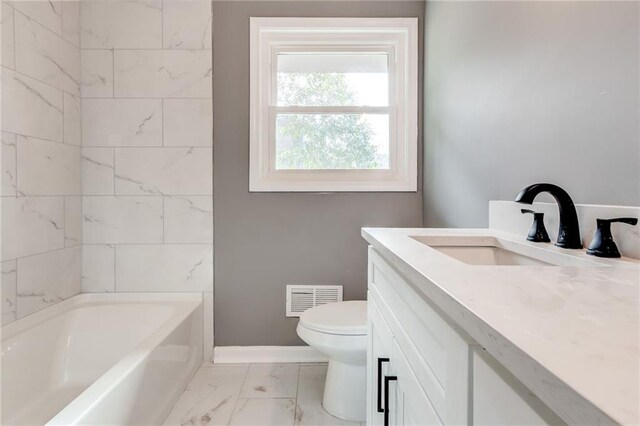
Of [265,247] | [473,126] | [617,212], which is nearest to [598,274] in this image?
[617,212]

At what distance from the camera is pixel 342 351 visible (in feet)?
5.08

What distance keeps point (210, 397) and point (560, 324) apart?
1.85 meters

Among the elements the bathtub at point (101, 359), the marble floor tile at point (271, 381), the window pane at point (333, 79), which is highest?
the window pane at point (333, 79)

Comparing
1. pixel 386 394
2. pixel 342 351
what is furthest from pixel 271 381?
pixel 386 394

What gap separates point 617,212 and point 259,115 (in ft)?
6.13

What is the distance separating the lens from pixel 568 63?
98 centimetres

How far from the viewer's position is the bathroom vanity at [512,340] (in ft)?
0.91

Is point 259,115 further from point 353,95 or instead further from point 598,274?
point 598,274

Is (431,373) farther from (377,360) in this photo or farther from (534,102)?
(534,102)

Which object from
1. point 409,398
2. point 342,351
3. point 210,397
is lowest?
point 210,397

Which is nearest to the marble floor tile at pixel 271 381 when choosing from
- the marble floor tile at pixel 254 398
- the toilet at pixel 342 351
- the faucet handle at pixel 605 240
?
the marble floor tile at pixel 254 398

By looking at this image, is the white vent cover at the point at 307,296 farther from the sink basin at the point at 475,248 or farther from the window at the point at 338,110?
the sink basin at the point at 475,248

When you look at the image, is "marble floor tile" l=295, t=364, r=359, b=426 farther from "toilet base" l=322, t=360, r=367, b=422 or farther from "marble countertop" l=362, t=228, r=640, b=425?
"marble countertop" l=362, t=228, r=640, b=425

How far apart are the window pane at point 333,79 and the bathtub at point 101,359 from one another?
4.76 feet
